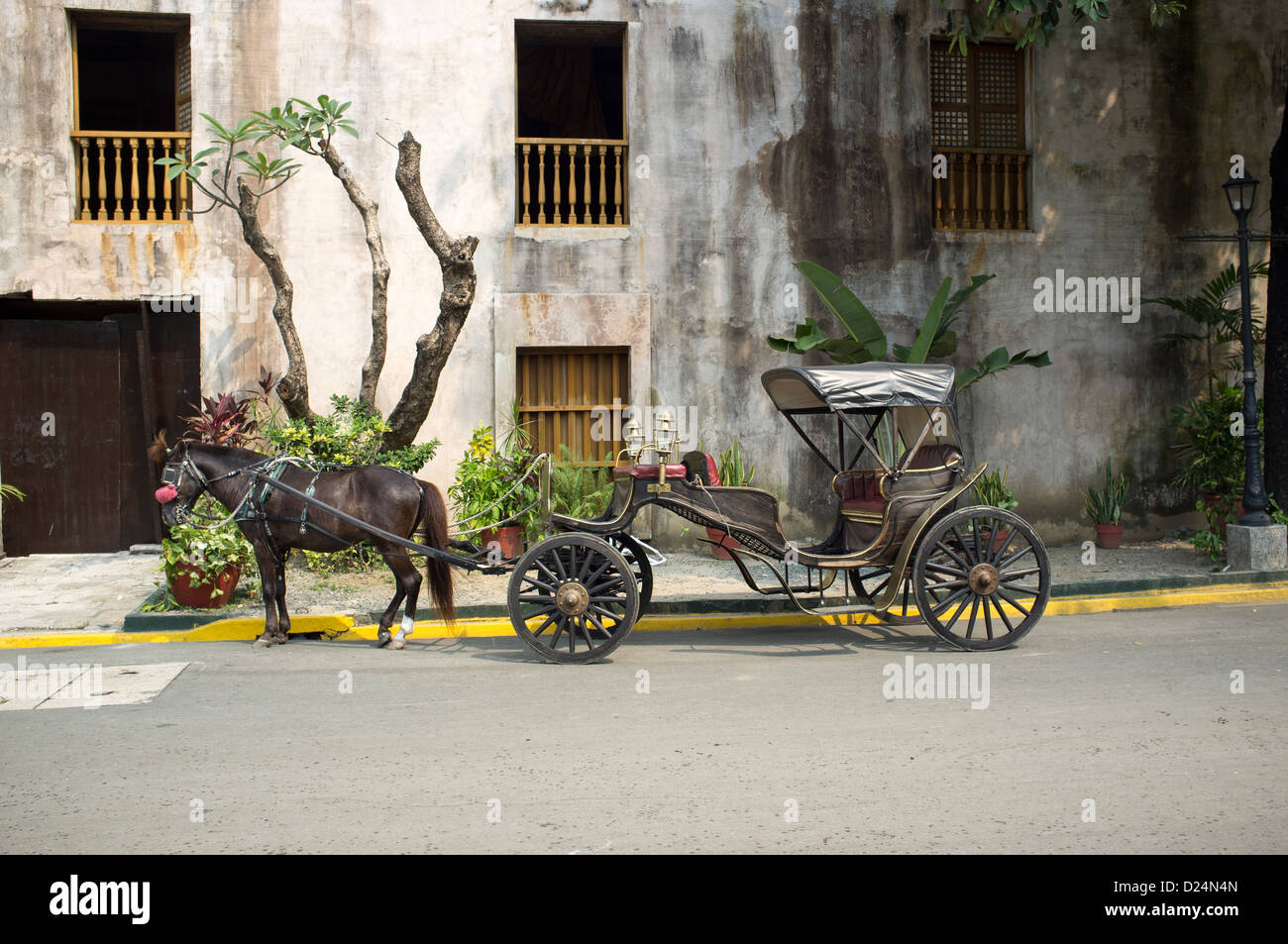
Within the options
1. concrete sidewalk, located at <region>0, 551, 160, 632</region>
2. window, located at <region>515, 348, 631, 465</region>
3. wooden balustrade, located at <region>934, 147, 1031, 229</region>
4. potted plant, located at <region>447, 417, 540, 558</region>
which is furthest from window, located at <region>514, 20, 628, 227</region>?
concrete sidewalk, located at <region>0, 551, 160, 632</region>

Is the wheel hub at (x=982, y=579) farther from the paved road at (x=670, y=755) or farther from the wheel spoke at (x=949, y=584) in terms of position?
the paved road at (x=670, y=755)

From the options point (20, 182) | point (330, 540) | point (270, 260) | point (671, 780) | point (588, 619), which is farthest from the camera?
point (20, 182)

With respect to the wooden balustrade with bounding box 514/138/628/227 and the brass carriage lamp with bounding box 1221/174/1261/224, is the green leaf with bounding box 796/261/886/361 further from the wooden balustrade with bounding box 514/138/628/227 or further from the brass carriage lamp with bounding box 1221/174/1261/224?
the brass carriage lamp with bounding box 1221/174/1261/224

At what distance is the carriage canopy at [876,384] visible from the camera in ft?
28.7

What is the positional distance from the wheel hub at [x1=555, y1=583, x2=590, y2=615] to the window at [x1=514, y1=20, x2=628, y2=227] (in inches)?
262

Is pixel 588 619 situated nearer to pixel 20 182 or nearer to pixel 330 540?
pixel 330 540

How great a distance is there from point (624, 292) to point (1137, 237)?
6347mm

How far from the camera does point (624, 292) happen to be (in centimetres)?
1384

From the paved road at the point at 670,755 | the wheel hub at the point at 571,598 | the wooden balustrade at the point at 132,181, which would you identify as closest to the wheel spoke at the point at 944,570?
the paved road at the point at 670,755

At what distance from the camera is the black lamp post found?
1174cm

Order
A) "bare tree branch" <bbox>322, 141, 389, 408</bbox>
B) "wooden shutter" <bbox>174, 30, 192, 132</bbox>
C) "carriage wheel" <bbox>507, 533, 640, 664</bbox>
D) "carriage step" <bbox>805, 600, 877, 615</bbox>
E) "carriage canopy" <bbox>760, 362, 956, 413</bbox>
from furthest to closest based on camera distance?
"wooden shutter" <bbox>174, 30, 192, 132</bbox> → "bare tree branch" <bbox>322, 141, 389, 408</bbox> → "carriage step" <bbox>805, 600, 877, 615</bbox> → "carriage canopy" <bbox>760, 362, 956, 413</bbox> → "carriage wheel" <bbox>507, 533, 640, 664</bbox>

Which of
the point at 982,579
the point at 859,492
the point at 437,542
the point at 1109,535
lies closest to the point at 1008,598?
the point at 982,579

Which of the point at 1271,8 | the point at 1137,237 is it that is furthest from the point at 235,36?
the point at 1271,8

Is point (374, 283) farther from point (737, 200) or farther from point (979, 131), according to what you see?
point (979, 131)
